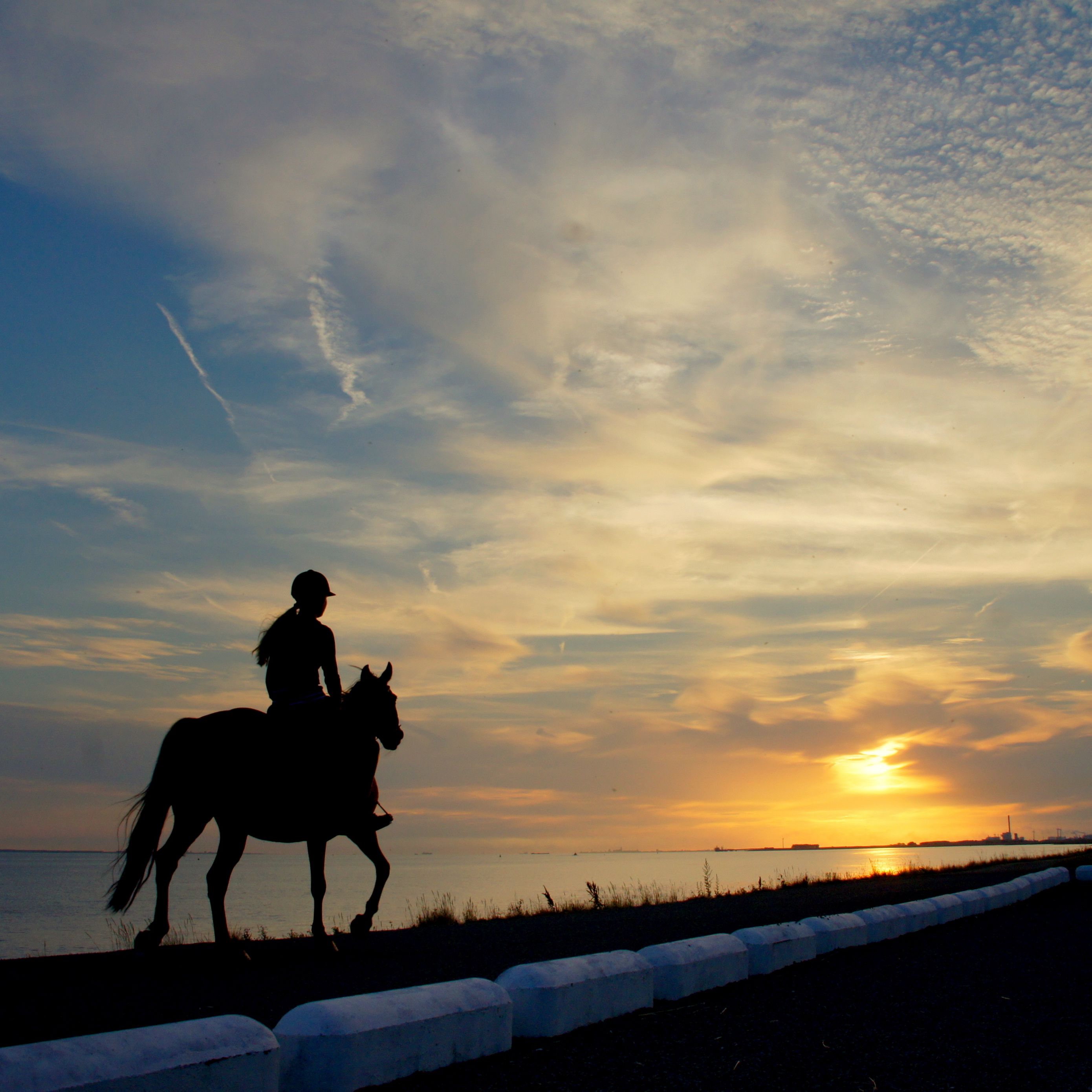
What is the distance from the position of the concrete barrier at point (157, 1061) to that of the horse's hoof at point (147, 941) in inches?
165

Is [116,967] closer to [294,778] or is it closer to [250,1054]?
[294,778]

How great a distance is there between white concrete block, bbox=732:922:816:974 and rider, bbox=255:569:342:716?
3635 millimetres

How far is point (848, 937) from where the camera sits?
8.80 meters

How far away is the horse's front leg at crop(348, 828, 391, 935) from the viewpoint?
8422 mm

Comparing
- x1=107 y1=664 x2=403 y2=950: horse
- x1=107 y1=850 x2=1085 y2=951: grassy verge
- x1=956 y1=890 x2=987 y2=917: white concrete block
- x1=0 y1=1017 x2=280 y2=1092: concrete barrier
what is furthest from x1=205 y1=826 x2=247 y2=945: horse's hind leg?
x1=956 y1=890 x2=987 y2=917: white concrete block

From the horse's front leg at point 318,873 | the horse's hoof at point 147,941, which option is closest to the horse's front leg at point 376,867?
the horse's front leg at point 318,873

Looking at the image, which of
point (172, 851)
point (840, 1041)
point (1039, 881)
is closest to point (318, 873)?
point (172, 851)

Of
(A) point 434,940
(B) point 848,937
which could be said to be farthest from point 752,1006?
(A) point 434,940

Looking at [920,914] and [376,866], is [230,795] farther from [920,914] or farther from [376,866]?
[920,914]

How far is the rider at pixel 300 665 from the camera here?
311 inches

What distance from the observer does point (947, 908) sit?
1153cm

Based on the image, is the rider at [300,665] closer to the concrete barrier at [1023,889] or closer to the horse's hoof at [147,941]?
the horse's hoof at [147,941]

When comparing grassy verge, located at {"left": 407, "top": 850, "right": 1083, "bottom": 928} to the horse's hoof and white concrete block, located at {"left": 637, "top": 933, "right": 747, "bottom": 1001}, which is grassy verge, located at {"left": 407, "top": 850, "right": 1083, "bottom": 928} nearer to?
the horse's hoof

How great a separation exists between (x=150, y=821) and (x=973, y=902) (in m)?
10.1
